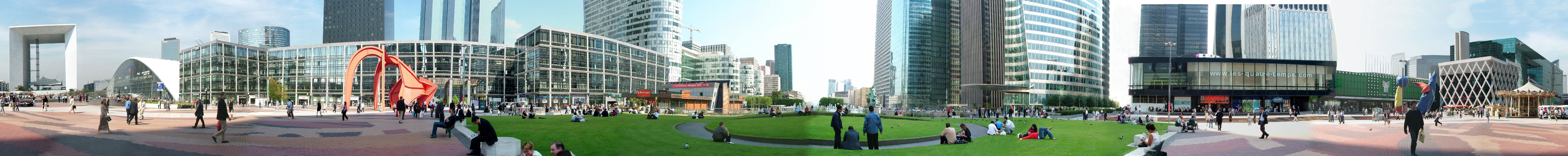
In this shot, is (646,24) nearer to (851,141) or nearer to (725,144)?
(725,144)

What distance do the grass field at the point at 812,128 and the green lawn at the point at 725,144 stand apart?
249 mm

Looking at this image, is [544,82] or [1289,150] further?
[544,82]

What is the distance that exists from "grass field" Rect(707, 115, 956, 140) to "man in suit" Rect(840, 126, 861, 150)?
1.54 ft

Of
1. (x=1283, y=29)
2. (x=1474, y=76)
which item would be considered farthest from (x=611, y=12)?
(x=1283, y=29)

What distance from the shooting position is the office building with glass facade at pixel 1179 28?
191m

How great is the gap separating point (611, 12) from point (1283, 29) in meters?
164

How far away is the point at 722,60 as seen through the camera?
502 feet

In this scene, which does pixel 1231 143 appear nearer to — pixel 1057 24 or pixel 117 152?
pixel 117 152

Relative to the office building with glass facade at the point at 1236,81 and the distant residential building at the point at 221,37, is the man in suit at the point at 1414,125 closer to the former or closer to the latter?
the office building with glass facade at the point at 1236,81

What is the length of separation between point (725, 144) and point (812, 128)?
6306 millimetres

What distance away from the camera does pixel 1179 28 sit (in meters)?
193

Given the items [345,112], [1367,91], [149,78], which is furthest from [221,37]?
[1367,91]

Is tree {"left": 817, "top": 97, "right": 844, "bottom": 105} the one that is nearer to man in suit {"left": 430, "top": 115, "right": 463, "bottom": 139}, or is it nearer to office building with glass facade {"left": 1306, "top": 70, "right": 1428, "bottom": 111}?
office building with glass facade {"left": 1306, "top": 70, "right": 1428, "bottom": 111}

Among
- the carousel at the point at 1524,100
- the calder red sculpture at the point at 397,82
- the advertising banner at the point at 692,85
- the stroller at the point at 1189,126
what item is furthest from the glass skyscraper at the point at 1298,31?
the calder red sculpture at the point at 397,82
